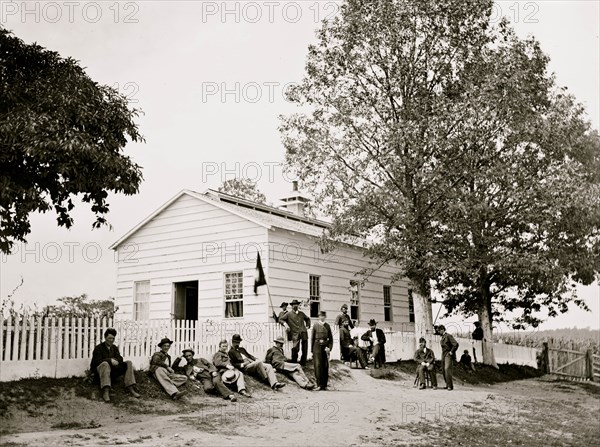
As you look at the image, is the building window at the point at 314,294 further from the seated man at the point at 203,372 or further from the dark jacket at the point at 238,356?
the seated man at the point at 203,372

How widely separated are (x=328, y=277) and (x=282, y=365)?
8.22 m

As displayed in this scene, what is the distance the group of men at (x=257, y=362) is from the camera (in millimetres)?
13641

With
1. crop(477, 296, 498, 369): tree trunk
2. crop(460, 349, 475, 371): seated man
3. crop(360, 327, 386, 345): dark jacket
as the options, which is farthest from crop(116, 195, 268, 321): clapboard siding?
crop(477, 296, 498, 369): tree trunk

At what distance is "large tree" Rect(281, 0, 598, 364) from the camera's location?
21656mm

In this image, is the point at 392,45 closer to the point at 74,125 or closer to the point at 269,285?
the point at 269,285

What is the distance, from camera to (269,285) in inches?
861

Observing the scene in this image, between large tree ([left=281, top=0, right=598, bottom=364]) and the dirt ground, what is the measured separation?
6.46 metres

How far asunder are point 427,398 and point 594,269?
1210cm

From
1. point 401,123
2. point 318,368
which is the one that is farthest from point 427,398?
point 401,123

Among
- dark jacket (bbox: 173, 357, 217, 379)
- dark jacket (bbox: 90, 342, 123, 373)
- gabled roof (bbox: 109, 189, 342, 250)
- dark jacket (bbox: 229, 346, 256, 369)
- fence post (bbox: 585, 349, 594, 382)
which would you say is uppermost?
gabled roof (bbox: 109, 189, 342, 250)

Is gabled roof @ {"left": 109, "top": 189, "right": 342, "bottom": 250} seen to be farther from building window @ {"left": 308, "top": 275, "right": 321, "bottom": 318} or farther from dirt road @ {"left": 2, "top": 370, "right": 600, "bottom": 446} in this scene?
dirt road @ {"left": 2, "top": 370, "right": 600, "bottom": 446}

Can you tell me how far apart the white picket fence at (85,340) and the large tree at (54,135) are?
Result: 7.32ft

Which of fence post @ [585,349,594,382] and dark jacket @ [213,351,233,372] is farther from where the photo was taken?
fence post @ [585,349,594,382]

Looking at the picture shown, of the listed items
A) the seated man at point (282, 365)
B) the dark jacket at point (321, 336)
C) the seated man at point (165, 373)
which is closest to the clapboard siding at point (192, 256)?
the seated man at point (282, 365)
